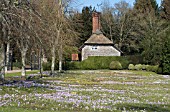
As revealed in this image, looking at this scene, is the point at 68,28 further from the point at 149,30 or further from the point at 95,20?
the point at 95,20

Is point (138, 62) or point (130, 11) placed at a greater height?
point (130, 11)

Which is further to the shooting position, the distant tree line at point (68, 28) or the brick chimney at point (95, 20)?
the brick chimney at point (95, 20)

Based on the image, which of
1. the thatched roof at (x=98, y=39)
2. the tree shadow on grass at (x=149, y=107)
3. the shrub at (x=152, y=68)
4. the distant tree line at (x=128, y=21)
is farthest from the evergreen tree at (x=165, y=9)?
the tree shadow on grass at (x=149, y=107)

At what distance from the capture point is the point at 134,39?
283ft

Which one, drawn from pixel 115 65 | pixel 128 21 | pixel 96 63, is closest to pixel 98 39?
pixel 96 63

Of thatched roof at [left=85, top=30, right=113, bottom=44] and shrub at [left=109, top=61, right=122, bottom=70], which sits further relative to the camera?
thatched roof at [left=85, top=30, right=113, bottom=44]

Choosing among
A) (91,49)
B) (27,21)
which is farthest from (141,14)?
(27,21)

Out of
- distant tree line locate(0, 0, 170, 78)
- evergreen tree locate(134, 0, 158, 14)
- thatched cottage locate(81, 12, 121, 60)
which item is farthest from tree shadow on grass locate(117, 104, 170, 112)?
evergreen tree locate(134, 0, 158, 14)

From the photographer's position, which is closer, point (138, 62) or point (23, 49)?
point (23, 49)

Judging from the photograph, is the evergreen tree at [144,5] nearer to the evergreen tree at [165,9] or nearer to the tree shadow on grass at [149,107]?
the evergreen tree at [165,9]

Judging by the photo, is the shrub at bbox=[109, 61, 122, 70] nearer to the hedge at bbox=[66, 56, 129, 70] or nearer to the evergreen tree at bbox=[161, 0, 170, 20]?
the hedge at bbox=[66, 56, 129, 70]

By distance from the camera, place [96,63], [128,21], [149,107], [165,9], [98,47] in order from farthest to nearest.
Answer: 1. [165,9]
2. [128,21]
3. [98,47]
4. [96,63]
5. [149,107]

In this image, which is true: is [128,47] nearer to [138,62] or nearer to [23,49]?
[138,62]

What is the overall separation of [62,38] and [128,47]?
143 feet
